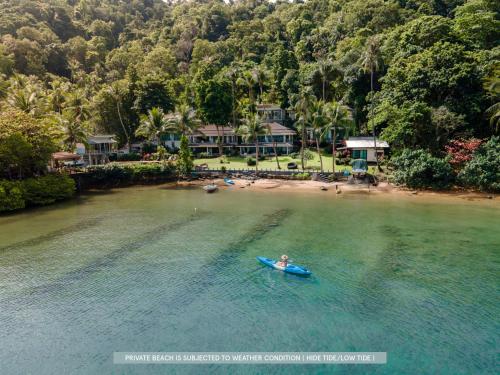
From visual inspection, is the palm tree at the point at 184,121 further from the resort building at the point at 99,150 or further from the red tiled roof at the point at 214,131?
the resort building at the point at 99,150

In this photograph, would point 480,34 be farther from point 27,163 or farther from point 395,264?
point 27,163

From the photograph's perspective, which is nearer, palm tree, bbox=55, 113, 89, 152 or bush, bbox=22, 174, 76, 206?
bush, bbox=22, 174, 76, 206

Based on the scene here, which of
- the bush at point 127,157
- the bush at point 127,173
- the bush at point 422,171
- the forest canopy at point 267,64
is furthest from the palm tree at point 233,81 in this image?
the bush at point 422,171

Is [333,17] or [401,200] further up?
[333,17]

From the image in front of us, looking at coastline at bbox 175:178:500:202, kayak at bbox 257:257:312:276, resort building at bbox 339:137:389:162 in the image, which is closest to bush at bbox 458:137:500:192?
coastline at bbox 175:178:500:202

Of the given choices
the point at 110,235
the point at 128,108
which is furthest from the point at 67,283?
the point at 128,108

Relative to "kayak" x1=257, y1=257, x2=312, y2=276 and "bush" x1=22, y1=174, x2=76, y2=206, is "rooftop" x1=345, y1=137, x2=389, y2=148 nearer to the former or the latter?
"kayak" x1=257, y1=257, x2=312, y2=276
